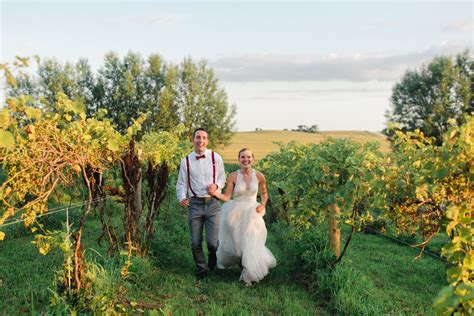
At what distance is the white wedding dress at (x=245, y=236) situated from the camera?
23.3 feet

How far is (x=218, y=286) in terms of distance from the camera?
6.94 metres

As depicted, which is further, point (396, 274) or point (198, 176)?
point (396, 274)

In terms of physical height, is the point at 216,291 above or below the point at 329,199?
below

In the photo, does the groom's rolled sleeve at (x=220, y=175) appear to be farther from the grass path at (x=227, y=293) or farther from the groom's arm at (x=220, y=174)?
the grass path at (x=227, y=293)

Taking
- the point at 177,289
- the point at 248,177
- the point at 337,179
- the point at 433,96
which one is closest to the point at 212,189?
the point at 248,177

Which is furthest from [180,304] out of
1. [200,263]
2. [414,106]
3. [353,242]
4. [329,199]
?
[414,106]

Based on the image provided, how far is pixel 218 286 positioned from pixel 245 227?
0.95 meters

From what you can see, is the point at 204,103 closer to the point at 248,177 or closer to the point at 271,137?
the point at 271,137

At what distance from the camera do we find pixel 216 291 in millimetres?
6648

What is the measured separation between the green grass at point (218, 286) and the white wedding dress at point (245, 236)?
240 mm

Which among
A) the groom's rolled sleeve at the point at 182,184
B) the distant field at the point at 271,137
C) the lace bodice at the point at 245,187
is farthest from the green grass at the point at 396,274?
the distant field at the point at 271,137

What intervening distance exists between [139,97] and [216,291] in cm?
3942

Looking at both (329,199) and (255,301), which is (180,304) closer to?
(255,301)

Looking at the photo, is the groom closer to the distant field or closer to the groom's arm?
the groom's arm
